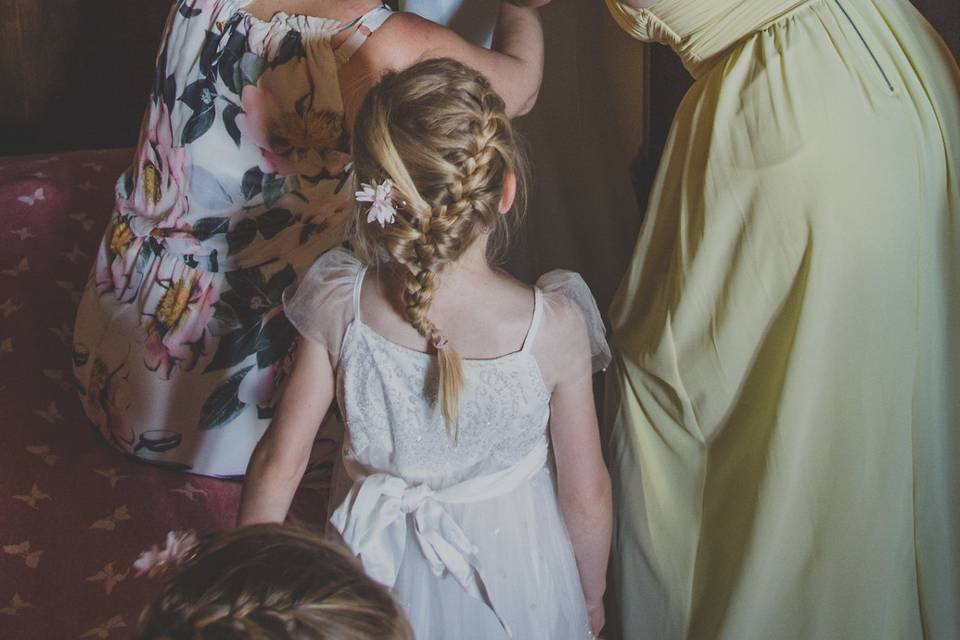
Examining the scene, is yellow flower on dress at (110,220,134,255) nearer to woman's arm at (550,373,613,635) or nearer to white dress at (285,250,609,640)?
white dress at (285,250,609,640)

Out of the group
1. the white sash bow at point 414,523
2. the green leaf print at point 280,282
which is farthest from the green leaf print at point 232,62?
the white sash bow at point 414,523

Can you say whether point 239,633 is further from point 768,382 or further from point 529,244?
point 529,244

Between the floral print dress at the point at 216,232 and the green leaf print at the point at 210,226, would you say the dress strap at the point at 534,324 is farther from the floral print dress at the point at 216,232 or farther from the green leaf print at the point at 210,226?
the green leaf print at the point at 210,226

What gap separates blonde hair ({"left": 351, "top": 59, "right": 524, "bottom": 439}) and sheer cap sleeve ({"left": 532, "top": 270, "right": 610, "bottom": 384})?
0.34 ft

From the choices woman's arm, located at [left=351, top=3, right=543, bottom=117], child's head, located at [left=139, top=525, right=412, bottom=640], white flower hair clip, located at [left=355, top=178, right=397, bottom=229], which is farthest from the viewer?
woman's arm, located at [left=351, top=3, right=543, bottom=117]

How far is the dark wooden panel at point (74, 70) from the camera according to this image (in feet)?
7.95

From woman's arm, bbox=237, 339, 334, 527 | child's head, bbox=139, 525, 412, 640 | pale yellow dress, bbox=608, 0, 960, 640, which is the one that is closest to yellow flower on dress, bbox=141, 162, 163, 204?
woman's arm, bbox=237, 339, 334, 527

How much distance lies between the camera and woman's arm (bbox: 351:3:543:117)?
1.28m

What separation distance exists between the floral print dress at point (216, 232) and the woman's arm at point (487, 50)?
96 mm

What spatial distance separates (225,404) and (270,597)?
80cm

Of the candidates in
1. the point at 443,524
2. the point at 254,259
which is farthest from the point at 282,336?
the point at 443,524

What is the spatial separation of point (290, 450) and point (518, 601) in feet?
1.00

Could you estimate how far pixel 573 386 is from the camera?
1145 mm

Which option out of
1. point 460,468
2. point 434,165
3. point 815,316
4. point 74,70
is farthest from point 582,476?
point 74,70
